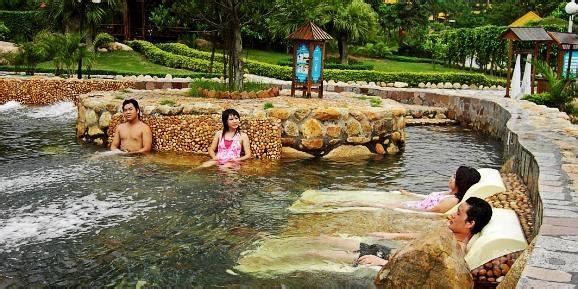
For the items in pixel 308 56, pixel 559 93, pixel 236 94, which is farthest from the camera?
pixel 559 93

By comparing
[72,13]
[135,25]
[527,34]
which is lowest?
[527,34]

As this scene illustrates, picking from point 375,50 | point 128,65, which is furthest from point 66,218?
point 375,50

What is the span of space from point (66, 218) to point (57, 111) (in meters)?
9.98

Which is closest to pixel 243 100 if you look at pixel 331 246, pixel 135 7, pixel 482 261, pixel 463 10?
pixel 331 246

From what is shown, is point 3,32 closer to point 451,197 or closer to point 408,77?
point 408,77

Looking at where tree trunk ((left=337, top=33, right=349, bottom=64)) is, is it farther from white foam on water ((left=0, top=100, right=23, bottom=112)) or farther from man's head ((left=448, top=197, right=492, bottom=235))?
man's head ((left=448, top=197, right=492, bottom=235))

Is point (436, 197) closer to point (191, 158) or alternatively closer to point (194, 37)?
point (191, 158)

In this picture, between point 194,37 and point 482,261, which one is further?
point 194,37

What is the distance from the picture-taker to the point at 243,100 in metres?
12.3

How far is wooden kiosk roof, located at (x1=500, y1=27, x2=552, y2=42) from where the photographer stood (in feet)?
55.5

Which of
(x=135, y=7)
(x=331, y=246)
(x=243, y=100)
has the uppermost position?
(x=135, y=7)

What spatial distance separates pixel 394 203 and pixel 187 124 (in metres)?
4.44

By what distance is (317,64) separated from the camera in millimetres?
12922

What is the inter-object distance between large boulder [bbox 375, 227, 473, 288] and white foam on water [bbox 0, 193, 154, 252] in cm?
316
